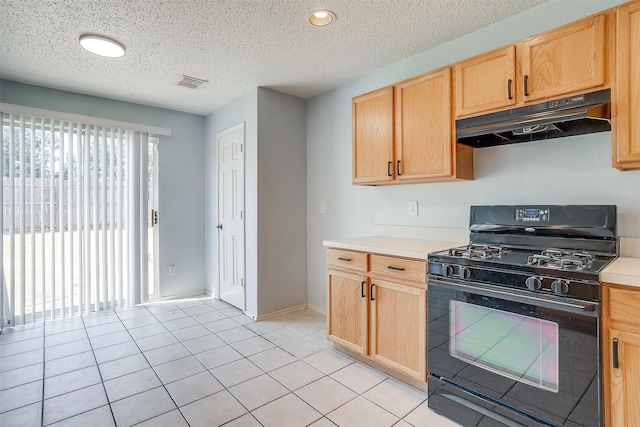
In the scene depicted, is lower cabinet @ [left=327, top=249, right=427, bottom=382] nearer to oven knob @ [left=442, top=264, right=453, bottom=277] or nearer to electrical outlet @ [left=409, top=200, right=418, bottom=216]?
oven knob @ [left=442, top=264, right=453, bottom=277]

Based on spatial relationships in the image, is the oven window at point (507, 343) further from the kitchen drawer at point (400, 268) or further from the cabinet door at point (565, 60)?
the cabinet door at point (565, 60)

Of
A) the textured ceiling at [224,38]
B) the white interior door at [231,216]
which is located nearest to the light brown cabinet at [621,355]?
the textured ceiling at [224,38]

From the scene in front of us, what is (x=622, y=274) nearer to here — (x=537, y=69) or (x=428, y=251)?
(x=428, y=251)

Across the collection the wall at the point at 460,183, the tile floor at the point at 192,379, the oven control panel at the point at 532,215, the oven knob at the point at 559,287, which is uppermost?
the wall at the point at 460,183

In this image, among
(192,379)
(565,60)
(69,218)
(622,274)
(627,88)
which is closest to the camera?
(622,274)

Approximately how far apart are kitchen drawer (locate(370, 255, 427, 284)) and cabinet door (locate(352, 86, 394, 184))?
68cm

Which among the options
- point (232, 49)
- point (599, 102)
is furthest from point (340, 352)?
point (232, 49)

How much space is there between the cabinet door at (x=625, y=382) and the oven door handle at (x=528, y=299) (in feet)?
0.44

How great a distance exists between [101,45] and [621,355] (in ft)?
11.8

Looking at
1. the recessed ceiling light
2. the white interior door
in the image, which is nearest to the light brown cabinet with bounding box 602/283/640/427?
the white interior door

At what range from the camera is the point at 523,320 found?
1537mm

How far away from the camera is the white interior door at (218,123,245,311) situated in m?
3.64

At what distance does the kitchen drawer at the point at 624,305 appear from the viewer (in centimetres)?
129

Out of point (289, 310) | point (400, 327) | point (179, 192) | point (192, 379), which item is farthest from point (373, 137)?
point (179, 192)
